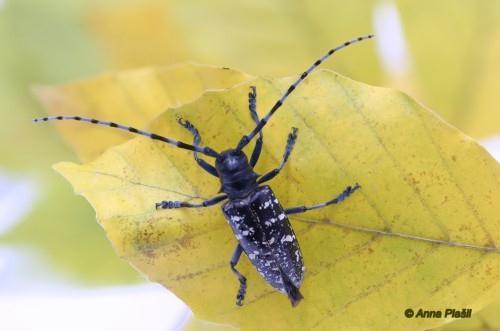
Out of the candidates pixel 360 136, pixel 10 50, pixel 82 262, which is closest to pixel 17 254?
pixel 82 262

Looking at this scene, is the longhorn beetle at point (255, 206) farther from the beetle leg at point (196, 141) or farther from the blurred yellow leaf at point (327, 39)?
the blurred yellow leaf at point (327, 39)

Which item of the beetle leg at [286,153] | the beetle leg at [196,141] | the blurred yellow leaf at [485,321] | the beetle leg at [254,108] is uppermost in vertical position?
the beetle leg at [196,141]

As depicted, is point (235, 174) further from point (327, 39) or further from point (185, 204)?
point (327, 39)

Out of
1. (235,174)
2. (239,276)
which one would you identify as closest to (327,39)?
(235,174)

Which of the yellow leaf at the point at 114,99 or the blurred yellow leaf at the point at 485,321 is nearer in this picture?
the blurred yellow leaf at the point at 485,321

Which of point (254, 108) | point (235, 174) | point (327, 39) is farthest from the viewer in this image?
point (327, 39)

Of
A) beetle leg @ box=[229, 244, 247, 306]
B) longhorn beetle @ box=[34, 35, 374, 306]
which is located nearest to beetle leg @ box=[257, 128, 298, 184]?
longhorn beetle @ box=[34, 35, 374, 306]

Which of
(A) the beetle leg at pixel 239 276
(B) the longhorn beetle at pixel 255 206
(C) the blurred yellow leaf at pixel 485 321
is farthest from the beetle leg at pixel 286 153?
(C) the blurred yellow leaf at pixel 485 321
